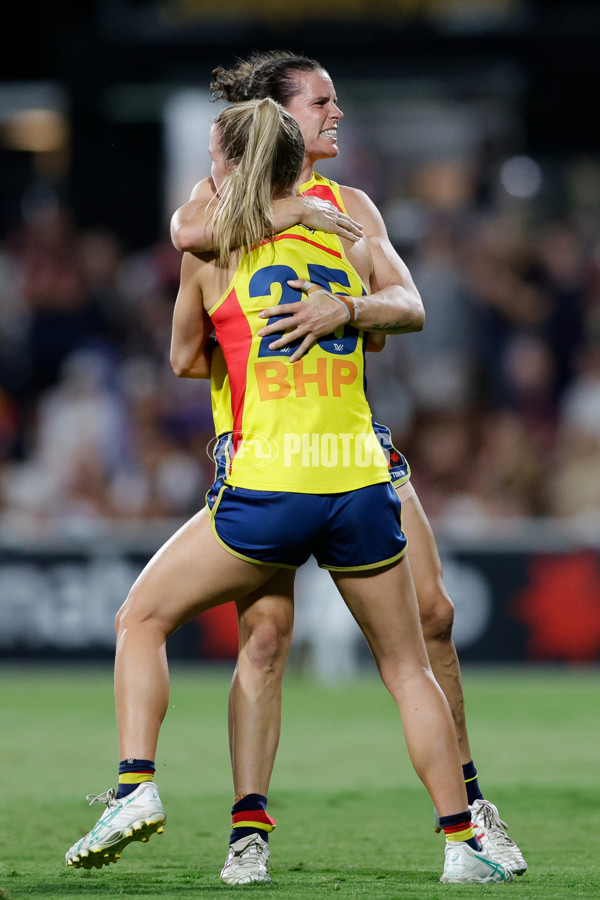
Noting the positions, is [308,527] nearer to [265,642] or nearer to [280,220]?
[265,642]

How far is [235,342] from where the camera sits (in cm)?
419

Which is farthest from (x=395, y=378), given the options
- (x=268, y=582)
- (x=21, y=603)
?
(x=268, y=582)

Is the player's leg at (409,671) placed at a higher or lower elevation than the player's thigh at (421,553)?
lower

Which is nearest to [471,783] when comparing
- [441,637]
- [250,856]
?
[441,637]

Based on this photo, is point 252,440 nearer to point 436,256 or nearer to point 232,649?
point 232,649

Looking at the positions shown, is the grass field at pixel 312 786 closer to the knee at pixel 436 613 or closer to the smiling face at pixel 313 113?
the knee at pixel 436 613

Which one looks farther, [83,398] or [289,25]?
[289,25]

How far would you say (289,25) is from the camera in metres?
13.7

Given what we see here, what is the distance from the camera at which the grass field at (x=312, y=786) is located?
4.36 meters

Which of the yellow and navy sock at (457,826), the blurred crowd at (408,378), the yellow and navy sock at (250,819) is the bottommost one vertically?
the yellow and navy sock at (457,826)

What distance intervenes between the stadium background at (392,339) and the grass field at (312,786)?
2.55ft

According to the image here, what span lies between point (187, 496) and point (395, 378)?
7.36 ft

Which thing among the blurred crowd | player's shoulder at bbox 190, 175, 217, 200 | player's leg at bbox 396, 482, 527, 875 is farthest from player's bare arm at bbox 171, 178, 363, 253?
the blurred crowd

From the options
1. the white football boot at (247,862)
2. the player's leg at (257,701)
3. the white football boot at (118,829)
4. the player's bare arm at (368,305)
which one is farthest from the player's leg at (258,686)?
the player's bare arm at (368,305)
